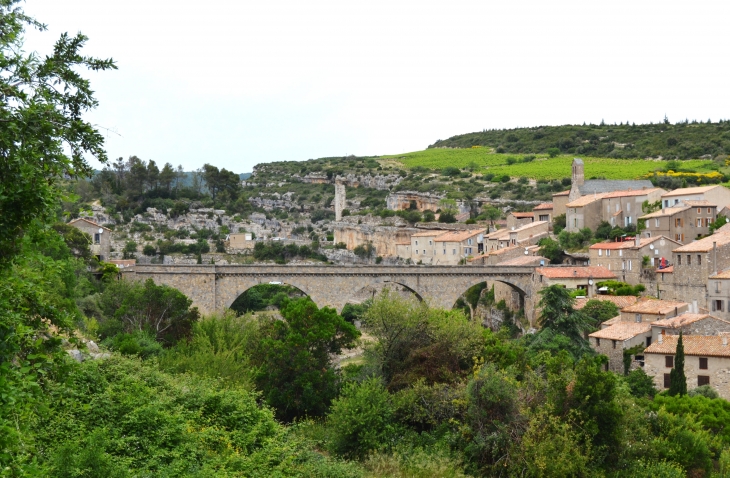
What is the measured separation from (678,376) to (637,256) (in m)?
15.0

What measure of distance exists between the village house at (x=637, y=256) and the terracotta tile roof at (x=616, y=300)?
2625mm

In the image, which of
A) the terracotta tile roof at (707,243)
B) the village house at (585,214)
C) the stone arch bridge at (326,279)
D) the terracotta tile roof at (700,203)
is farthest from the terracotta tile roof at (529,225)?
the terracotta tile roof at (707,243)

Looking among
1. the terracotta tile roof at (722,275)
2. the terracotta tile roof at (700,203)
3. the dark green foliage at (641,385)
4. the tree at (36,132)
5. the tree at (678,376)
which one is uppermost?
the tree at (36,132)

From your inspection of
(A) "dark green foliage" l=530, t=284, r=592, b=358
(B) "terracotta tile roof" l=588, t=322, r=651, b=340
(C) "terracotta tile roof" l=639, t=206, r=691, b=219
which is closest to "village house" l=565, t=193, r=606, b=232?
(C) "terracotta tile roof" l=639, t=206, r=691, b=219

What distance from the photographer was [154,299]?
38344 millimetres

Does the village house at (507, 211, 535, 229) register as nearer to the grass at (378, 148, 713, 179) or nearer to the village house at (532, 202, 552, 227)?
the village house at (532, 202, 552, 227)

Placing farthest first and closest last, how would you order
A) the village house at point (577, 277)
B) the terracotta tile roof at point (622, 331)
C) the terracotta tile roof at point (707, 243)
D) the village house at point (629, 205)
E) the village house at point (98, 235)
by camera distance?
the village house at point (629, 205) → the village house at point (98, 235) → the village house at point (577, 277) → the terracotta tile roof at point (707, 243) → the terracotta tile roof at point (622, 331)

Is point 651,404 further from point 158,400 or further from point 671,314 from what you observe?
point 158,400

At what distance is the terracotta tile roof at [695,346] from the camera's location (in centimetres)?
3241

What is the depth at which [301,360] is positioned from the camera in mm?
29250

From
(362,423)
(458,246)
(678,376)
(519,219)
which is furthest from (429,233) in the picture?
(362,423)

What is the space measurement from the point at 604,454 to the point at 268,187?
95227mm

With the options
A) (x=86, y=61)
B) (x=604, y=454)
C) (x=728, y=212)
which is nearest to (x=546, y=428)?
(x=604, y=454)

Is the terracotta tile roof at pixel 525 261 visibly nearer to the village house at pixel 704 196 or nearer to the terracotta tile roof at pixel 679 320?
the village house at pixel 704 196
